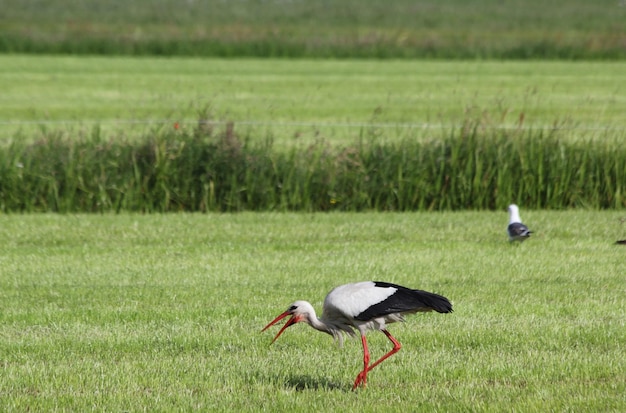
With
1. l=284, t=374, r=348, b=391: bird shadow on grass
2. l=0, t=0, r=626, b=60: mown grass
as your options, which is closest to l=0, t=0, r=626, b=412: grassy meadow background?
l=284, t=374, r=348, b=391: bird shadow on grass

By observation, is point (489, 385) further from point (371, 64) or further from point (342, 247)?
point (371, 64)

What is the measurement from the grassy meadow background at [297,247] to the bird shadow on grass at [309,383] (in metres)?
0.02

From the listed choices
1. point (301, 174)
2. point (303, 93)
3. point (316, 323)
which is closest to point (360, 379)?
point (316, 323)

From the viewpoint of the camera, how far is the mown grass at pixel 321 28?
41.8 meters

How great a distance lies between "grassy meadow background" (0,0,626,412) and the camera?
6961mm

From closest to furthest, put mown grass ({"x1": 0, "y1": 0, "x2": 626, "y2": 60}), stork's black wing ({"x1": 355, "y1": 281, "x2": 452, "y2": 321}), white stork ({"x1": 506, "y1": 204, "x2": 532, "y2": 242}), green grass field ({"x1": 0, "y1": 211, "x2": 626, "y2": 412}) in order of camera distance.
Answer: stork's black wing ({"x1": 355, "y1": 281, "x2": 452, "y2": 321})
green grass field ({"x1": 0, "y1": 211, "x2": 626, "y2": 412})
white stork ({"x1": 506, "y1": 204, "x2": 532, "y2": 242})
mown grass ({"x1": 0, "y1": 0, "x2": 626, "y2": 60})

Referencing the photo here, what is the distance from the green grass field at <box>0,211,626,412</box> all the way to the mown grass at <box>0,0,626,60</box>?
95.5ft

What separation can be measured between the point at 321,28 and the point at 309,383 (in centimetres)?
5640

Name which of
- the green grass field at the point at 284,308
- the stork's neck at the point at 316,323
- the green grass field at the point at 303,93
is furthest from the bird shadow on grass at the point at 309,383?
the green grass field at the point at 303,93

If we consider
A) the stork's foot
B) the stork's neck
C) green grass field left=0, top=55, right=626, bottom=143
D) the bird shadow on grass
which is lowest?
green grass field left=0, top=55, right=626, bottom=143

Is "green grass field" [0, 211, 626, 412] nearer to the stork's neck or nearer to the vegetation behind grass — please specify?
the stork's neck

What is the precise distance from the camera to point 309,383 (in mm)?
6965

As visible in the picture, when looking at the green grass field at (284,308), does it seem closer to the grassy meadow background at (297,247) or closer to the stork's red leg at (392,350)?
the grassy meadow background at (297,247)

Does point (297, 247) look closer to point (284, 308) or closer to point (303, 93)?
point (284, 308)
